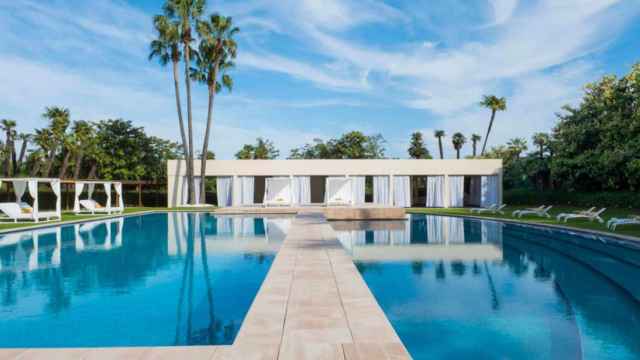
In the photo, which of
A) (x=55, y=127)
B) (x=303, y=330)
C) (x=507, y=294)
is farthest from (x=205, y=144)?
(x=303, y=330)

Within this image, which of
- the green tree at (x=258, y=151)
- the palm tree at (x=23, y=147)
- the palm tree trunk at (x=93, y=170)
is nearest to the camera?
the palm tree trunk at (x=93, y=170)

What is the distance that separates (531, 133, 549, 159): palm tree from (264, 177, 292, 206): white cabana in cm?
1607

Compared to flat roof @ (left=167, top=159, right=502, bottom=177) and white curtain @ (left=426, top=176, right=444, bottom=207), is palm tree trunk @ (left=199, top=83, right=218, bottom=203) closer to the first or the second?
flat roof @ (left=167, top=159, right=502, bottom=177)

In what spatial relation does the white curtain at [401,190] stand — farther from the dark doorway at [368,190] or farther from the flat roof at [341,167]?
the dark doorway at [368,190]

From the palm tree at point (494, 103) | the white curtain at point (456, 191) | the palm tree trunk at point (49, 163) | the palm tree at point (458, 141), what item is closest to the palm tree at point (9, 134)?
the palm tree trunk at point (49, 163)

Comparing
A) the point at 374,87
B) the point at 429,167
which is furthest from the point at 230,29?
the point at 429,167

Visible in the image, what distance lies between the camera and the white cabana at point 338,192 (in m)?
22.4

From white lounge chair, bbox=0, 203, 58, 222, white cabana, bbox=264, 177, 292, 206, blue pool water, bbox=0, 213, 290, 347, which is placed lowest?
blue pool water, bbox=0, 213, 290, 347

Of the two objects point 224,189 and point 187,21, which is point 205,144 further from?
point 187,21

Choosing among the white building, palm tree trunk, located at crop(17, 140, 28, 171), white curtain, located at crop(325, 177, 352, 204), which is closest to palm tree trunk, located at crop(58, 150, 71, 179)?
palm tree trunk, located at crop(17, 140, 28, 171)

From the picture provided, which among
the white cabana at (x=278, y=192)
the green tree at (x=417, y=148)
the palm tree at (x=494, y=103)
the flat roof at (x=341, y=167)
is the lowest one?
the white cabana at (x=278, y=192)

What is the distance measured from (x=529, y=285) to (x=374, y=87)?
23.1m

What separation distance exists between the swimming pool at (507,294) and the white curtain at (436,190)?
47.6 feet

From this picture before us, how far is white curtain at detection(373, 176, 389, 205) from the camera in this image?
87.2ft
